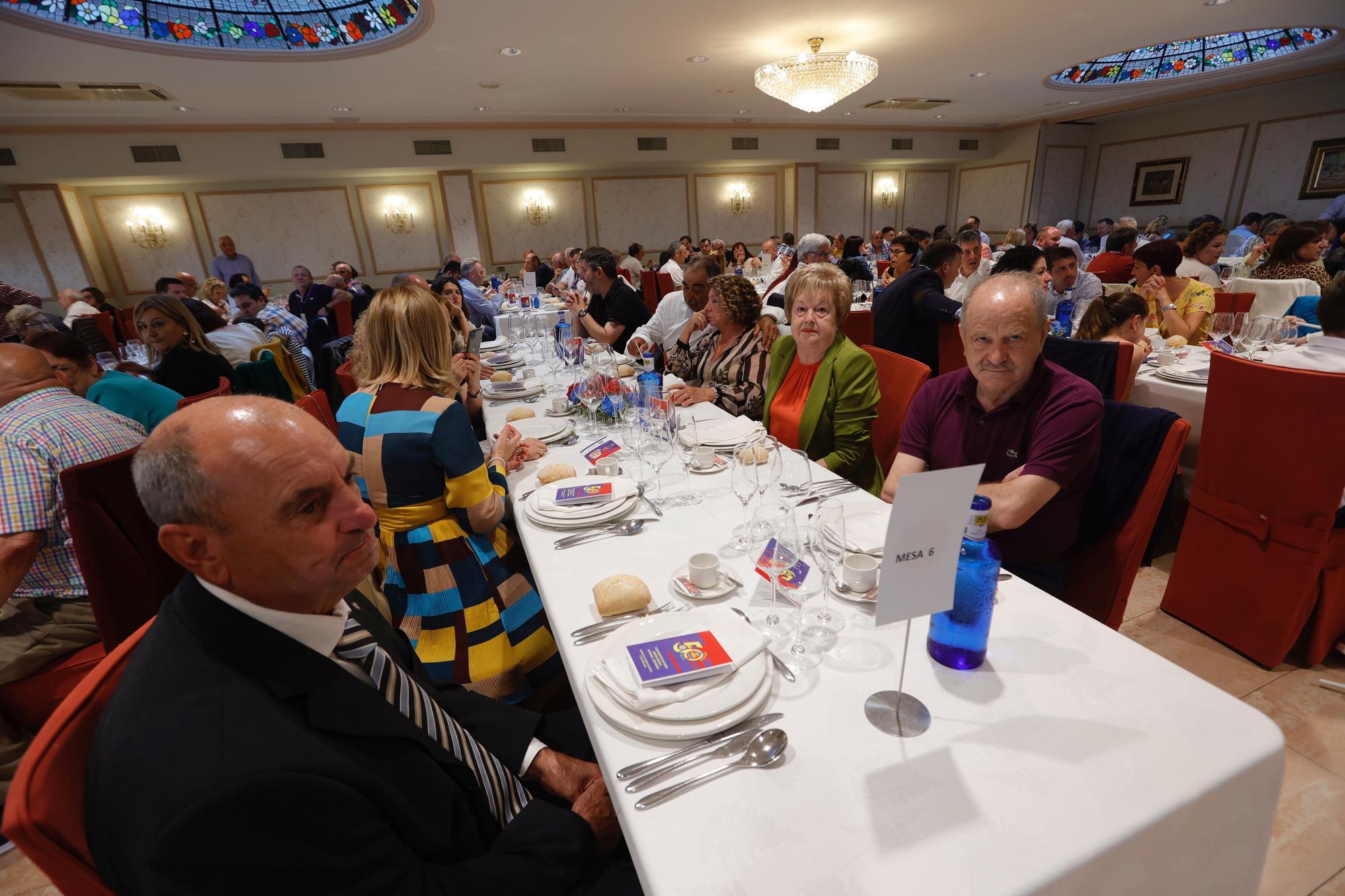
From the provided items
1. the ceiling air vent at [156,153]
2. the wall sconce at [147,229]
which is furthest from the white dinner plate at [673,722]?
the wall sconce at [147,229]

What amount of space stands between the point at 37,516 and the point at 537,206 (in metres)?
12.2

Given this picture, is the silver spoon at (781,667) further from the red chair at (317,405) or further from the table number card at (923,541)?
the red chair at (317,405)

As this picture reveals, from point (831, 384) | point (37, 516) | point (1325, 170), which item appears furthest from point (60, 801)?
point (1325, 170)

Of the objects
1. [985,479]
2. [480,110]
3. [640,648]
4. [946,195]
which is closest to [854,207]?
[946,195]

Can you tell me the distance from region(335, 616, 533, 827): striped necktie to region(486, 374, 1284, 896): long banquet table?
0.23 metres

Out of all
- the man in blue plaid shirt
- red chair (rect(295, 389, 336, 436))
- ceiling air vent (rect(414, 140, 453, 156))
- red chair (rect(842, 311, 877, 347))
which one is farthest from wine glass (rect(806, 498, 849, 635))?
ceiling air vent (rect(414, 140, 453, 156))

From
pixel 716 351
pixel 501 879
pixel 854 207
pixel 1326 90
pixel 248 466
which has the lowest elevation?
pixel 501 879

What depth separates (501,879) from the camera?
921 mm

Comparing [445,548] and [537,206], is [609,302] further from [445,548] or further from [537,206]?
[537,206]

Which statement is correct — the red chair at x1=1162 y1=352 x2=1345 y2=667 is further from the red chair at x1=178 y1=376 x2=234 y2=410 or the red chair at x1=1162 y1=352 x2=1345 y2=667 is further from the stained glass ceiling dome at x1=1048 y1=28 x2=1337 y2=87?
the stained glass ceiling dome at x1=1048 y1=28 x2=1337 y2=87

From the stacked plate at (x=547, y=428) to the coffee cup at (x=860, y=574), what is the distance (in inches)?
57.1

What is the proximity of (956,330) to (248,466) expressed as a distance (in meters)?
4.38

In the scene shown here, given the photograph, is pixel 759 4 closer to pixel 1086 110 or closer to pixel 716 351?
pixel 716 351

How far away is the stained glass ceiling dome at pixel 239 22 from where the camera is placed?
5.61m
